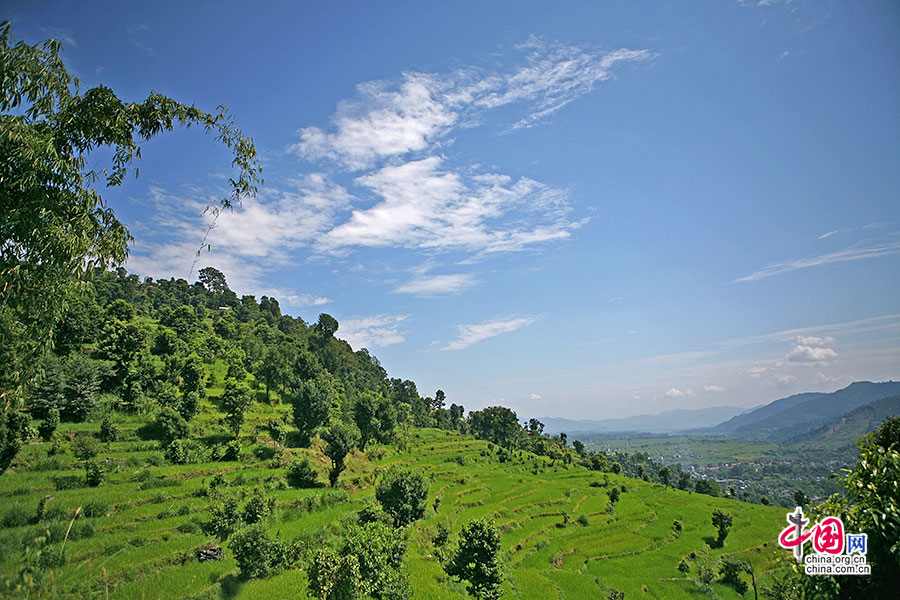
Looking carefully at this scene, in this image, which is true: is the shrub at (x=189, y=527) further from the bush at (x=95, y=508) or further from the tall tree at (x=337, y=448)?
the tall tree at (x=337, y=448)

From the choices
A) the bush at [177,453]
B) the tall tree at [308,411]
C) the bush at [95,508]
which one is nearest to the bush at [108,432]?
the bush at [177,453]

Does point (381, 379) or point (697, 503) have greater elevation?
point (381, 379)

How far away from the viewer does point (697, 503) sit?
77562 mm

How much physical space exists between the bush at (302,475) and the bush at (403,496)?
9620 millimetres

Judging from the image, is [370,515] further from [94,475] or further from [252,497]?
[94,475]

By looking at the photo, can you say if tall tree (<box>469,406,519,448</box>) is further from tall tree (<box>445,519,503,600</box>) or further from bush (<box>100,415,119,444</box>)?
bush (<box>100,415,119,444</box>)

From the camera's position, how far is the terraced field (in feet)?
75.7

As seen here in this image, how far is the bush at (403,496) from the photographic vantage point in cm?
3825

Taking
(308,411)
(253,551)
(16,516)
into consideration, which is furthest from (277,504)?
(308,411)

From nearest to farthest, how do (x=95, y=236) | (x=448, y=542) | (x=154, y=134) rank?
1. (x=95, y=236)
2. (x=154, y=134)
3. (x=448, y=542)

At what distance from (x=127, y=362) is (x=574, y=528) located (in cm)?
6044

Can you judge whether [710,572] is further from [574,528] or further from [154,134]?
[154,134]

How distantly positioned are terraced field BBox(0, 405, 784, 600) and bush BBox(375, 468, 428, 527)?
2.33 m

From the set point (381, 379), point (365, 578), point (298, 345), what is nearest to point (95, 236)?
point (365, 578)
